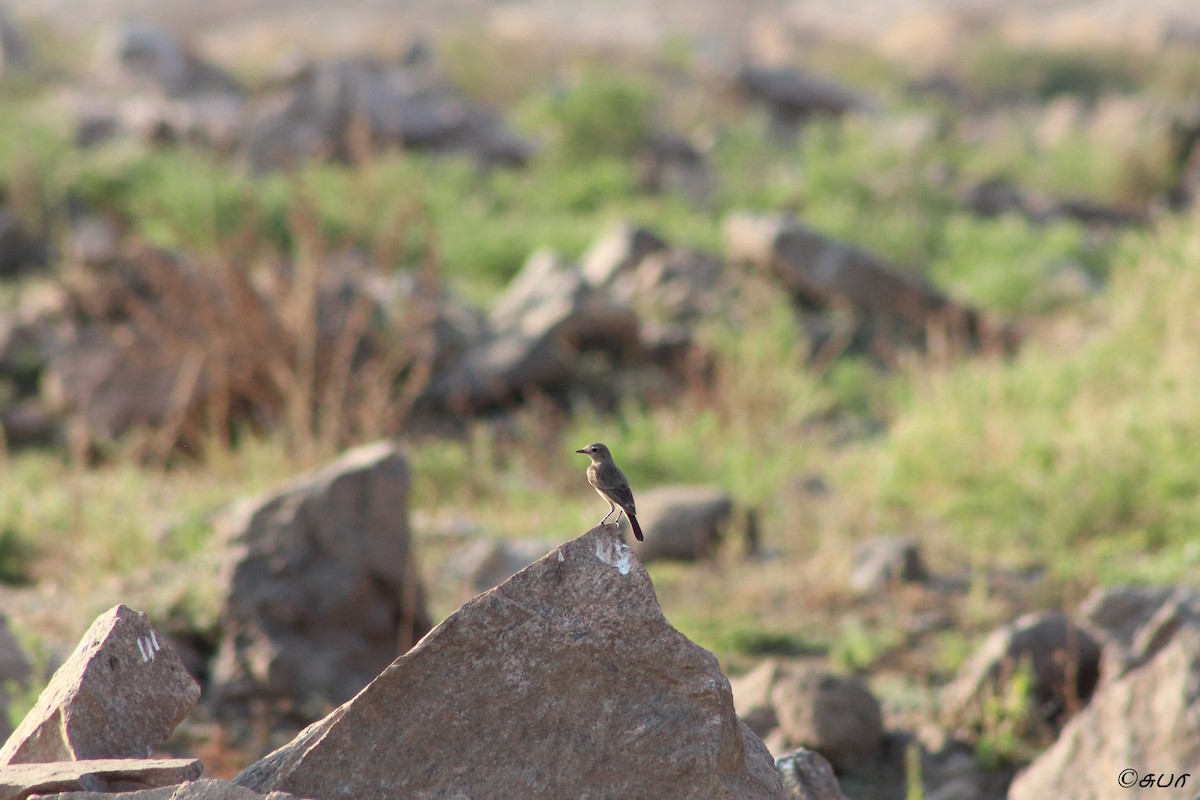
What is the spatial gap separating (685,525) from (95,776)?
13.7ft

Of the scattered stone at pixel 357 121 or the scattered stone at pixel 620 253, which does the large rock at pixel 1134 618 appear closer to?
the scattered stone at pixel 620 253

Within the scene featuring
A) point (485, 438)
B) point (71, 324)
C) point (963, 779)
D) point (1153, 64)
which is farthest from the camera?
point (1153, 64)

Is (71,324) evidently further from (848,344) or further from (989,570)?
(989,570)

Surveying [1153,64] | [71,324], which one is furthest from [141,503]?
[1153,64]

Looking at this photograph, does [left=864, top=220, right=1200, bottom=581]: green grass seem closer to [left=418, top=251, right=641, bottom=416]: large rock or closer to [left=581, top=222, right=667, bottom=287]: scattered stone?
[left=418, top=251, right=641, bottom=416]: large rock

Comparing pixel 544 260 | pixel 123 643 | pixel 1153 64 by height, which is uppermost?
pixel 123 643

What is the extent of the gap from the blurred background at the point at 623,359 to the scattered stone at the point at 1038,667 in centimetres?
6

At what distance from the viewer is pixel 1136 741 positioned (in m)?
3.49

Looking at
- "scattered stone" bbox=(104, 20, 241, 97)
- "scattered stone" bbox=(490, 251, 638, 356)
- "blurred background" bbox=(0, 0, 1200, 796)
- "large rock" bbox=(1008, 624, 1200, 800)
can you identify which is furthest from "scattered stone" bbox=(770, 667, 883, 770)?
"scattered stone" bbox=(104, 20, 241, 97)

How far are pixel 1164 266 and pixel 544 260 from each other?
4.55 m

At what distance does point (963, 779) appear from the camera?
162 inches

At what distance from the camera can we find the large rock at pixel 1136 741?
337cm

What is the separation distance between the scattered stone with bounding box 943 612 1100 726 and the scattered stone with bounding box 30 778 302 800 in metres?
2.85

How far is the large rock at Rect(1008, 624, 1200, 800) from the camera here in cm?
337
